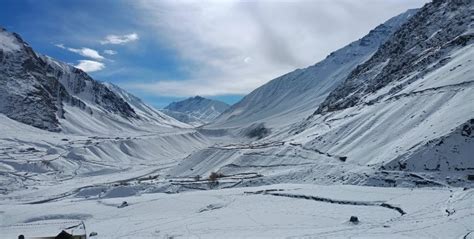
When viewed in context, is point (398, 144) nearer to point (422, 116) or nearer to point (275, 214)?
point (422, 116)

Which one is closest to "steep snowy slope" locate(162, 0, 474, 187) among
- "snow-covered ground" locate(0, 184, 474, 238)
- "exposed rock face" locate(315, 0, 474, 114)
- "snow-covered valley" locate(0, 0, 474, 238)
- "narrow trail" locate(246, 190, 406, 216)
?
"snow-covered valley" locate(0, 0, 474, 238)

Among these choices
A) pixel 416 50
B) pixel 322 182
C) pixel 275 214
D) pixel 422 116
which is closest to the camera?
pixel 275 214

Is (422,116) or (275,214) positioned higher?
(422,116)

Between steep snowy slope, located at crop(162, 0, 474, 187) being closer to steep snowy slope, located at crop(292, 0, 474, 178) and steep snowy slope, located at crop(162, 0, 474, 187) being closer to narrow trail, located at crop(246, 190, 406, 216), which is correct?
steep snowy slope, located at crop(292, 0, 474, 178)

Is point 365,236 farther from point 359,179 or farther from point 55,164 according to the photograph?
point 55,164

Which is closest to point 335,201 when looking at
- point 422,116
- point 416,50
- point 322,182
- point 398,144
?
point 322,182

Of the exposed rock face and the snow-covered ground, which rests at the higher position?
the exposed rock face

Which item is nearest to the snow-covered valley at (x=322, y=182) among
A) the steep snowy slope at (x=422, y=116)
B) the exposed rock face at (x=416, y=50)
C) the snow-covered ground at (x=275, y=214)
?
the snow-covered ground at (x=275, y=214)

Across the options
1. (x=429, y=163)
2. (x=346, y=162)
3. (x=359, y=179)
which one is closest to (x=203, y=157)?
(x=346, y=162)

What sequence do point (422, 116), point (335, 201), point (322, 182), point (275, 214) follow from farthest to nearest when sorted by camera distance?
point (422, 116) < point (322, 182) < point (335, 201) < point (275, 214)
